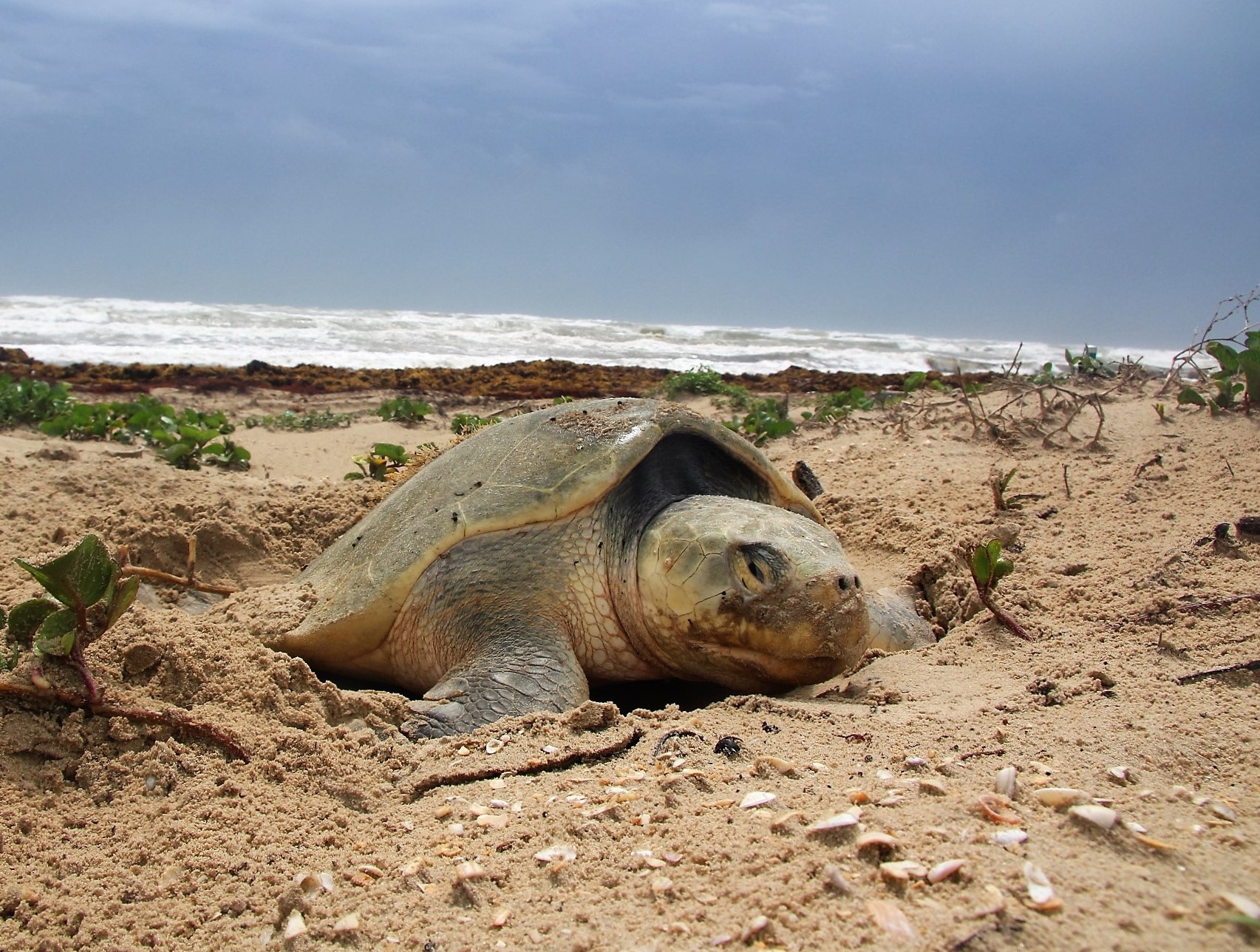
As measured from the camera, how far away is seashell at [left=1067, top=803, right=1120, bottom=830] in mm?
1104

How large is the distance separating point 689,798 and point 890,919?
483 mm

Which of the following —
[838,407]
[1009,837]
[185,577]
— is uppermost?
[838,407]

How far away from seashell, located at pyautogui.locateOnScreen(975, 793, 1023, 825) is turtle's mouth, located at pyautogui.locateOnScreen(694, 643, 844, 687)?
1.07m

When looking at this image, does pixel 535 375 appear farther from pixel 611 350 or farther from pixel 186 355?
pixel 611 350

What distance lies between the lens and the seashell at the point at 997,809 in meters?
1.16

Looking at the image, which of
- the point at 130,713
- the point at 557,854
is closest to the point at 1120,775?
the point at 557,854

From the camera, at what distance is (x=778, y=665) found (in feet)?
7.61

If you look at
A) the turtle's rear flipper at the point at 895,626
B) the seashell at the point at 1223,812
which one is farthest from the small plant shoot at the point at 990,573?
the seashell at the point at 1223,812

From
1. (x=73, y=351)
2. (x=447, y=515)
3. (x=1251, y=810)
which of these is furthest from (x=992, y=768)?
(x=73, y=351)

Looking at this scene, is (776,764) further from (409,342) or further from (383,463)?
(409,342)

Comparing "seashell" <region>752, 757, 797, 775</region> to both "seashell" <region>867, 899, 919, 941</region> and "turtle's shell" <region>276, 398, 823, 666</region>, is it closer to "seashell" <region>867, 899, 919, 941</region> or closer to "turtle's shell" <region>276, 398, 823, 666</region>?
"seashell" <region>867, 899, 919, 941</region>

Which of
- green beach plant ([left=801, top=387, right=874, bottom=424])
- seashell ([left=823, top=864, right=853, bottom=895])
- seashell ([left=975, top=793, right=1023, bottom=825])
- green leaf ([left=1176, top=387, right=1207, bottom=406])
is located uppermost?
green leaf ([left=1176, top=387, right=1207, bottom=406])

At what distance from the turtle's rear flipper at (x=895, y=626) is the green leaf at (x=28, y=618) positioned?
6.81ft

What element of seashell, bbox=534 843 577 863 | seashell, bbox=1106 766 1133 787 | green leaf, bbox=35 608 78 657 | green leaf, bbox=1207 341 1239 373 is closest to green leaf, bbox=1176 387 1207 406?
green leaf, bbox=1207 341 1239 373
